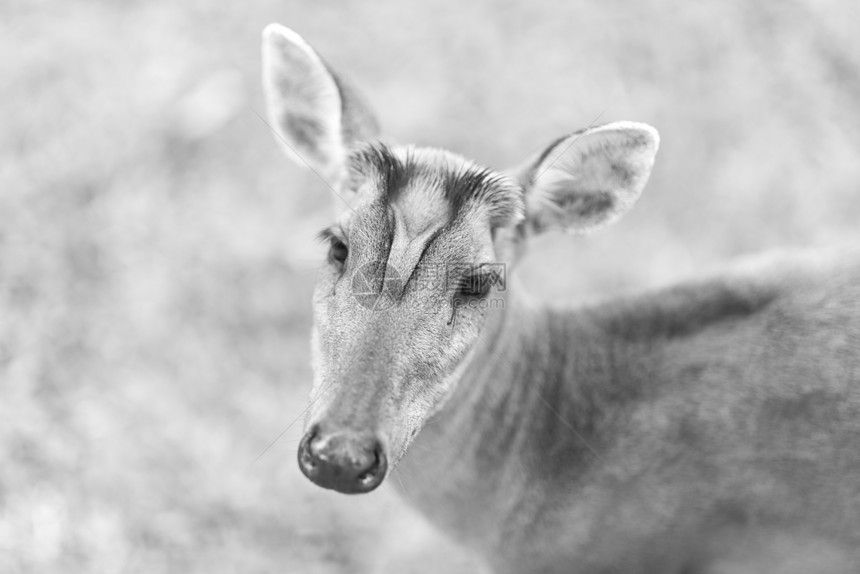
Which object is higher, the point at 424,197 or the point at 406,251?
the point at 424,197

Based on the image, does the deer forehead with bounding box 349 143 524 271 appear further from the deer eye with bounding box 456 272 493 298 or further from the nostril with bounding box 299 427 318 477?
the nostril with bounding box 299 427 318 477

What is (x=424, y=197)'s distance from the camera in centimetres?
398

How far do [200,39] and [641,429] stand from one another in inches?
216

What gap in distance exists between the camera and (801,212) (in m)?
7.77

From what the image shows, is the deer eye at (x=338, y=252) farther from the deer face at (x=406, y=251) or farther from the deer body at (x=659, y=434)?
the deer body at (x=659, y=434)

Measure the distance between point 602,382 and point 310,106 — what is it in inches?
82.7

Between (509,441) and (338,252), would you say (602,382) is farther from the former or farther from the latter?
(338,252)

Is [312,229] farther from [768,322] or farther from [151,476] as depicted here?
[768,322]

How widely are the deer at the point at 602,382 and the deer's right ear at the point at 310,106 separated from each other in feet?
0.04

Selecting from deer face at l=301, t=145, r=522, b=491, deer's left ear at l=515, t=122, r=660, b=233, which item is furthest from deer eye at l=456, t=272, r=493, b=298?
deer's left ear at l=515, t=122, r=660, b=233

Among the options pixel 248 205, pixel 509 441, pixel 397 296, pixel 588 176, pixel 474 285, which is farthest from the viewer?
pixel 248 205

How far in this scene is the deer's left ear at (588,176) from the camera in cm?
412

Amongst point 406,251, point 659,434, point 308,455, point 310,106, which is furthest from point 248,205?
point 308,455

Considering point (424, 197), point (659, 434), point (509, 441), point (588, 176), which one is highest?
point (588, 176)
